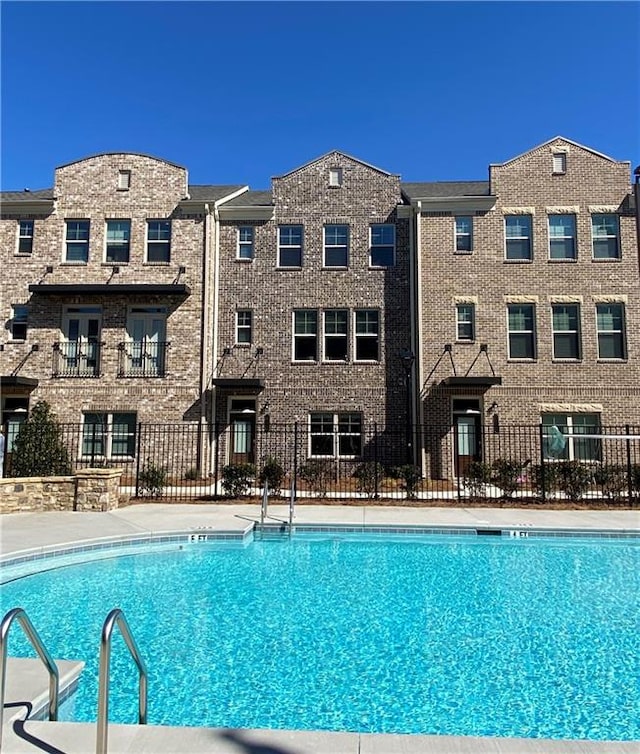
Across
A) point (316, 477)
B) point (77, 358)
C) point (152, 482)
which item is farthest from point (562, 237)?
point (77, 358)

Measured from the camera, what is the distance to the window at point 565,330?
19.8m

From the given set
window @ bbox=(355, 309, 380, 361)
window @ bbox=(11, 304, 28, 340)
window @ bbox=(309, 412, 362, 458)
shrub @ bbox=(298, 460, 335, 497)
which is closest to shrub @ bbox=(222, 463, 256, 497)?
shrub @ bbox=(298, 460, 335, 497)

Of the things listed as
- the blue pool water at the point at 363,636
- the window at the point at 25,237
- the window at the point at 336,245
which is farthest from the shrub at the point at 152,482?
the window at the point at 25,237

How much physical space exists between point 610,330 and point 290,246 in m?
12.5

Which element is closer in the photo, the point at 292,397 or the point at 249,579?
the point at 249,579

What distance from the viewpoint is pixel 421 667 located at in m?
5.34

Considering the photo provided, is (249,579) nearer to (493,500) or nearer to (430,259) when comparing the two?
(493,500)

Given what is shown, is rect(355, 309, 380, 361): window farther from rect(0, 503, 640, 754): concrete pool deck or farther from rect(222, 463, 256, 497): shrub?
rect(0, 503, 640, 754): concrete pool deck

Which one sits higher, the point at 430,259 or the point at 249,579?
the point at 430,259

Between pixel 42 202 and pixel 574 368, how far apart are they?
2112 centimetres

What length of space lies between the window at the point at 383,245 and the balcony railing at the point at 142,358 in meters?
8.68

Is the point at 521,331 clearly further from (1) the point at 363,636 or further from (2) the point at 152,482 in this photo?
(1) the point at 363,636

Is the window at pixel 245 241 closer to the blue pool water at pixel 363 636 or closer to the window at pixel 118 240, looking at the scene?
the window at pixel 118 240

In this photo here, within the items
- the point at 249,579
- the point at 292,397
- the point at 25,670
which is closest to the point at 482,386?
the point at 292,397
